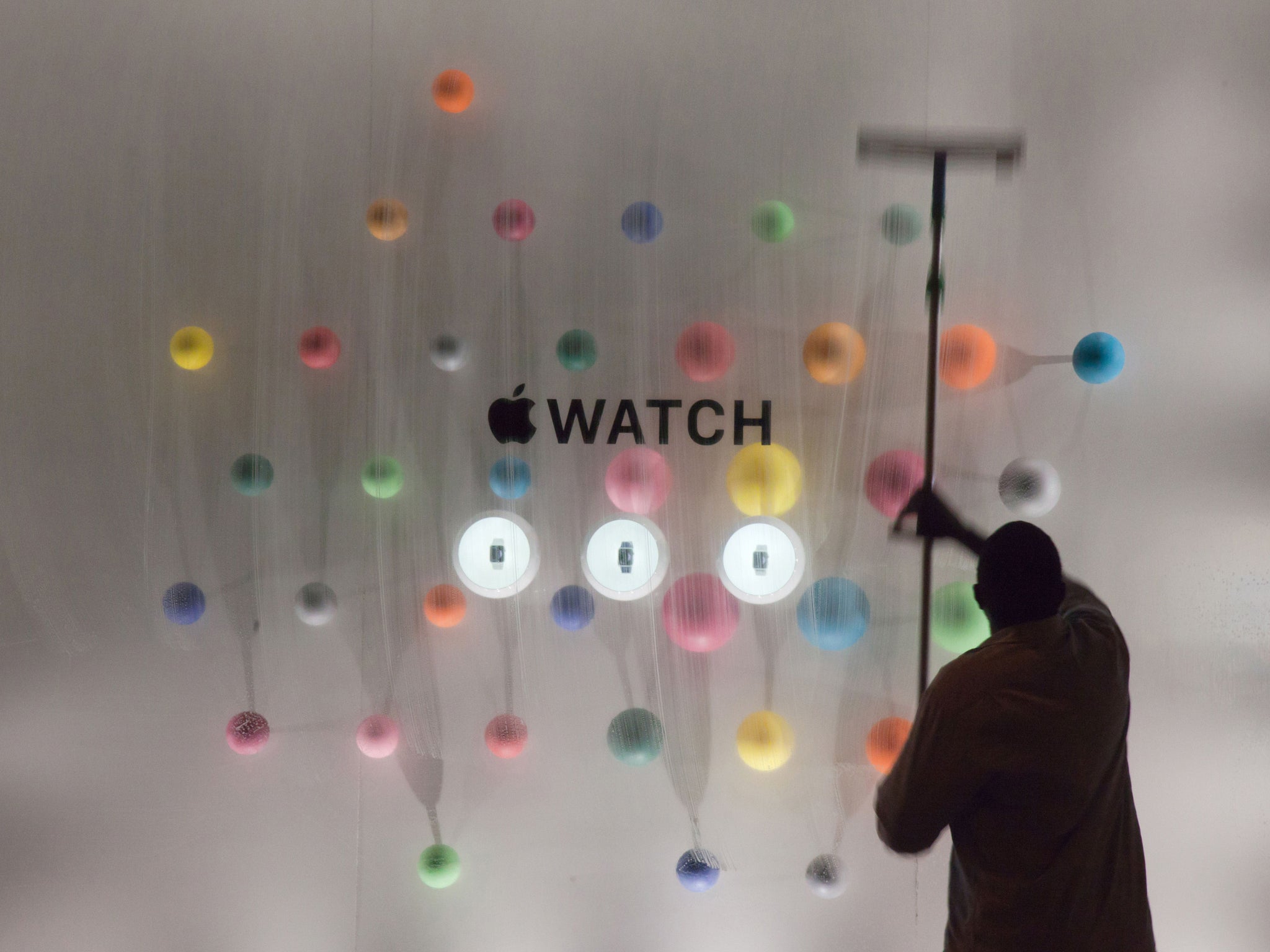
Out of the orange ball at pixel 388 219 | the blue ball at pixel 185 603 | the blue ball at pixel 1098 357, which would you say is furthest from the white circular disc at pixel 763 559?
the blue ball at pixel 185 603

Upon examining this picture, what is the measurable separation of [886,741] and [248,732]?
1279 mm

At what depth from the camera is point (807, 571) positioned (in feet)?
5.42

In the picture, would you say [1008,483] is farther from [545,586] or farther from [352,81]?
[352,81]

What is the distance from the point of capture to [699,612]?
1.65 m

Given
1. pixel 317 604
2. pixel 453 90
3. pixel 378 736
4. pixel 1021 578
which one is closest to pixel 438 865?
pixel 378 736

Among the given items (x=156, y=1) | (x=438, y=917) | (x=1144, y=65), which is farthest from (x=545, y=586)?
(x=1144, y=65)

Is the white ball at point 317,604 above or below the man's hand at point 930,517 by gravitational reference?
below

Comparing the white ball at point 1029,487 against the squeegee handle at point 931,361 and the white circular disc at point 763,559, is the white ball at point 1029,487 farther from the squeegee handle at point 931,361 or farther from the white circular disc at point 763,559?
the white circular disc at point 763,559

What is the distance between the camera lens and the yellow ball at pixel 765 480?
1.64 meters

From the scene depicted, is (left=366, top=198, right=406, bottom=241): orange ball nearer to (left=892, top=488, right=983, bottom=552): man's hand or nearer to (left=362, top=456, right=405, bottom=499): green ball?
(left=362, top=456, right=405, bottom=499): green ball

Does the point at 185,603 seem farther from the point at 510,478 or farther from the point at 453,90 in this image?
the point at 453,90

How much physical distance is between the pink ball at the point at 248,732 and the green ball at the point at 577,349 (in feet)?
3.15

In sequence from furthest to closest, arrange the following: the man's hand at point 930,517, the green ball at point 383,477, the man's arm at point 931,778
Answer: the green ball at point 383,477 < the man's hand at point 930,517 < the man's arm at point 931,778

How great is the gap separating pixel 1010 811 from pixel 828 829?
642 mm
